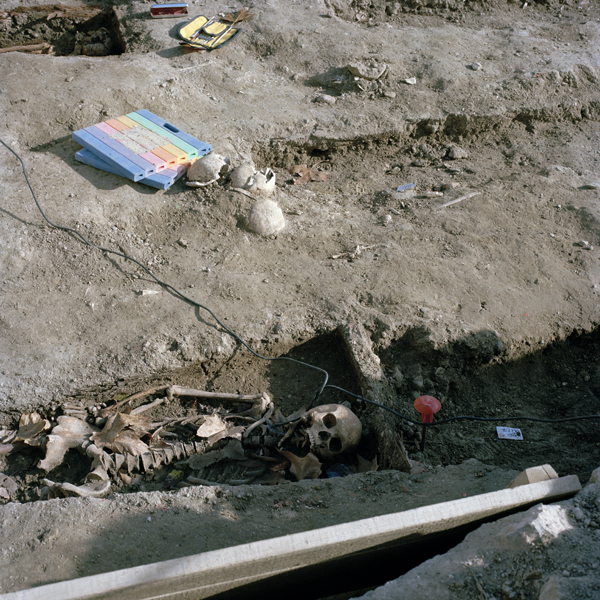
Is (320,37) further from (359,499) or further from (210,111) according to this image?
(359,499)

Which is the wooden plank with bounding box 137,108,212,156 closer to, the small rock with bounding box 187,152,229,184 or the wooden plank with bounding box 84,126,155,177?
the small rock with bounding box 187,152,229,184

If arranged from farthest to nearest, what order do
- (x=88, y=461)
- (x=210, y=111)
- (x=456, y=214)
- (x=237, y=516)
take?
1. (x=210, y=111)
2. (x=456, y=214)
3. (x=88, y=461)
4. (x=237, y=516)

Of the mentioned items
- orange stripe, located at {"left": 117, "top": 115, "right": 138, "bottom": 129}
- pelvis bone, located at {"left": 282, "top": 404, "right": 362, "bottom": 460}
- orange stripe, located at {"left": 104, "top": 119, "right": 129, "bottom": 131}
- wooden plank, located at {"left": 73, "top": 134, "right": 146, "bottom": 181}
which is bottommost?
pelvis bone, located at {"left": 282, "top": 404, "right": 362, "bottom": 460}

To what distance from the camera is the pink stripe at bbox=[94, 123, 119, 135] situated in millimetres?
5090

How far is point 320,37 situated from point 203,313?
180 inches

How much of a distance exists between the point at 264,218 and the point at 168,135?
145cm

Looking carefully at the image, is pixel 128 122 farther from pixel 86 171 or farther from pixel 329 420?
pixel 329 420

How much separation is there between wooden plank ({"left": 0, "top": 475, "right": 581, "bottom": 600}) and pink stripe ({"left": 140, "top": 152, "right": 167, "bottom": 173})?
3.66 metres

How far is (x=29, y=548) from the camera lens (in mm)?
2500

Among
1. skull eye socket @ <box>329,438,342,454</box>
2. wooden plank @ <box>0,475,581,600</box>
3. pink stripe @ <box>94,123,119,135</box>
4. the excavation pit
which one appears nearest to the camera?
wooden plank @ <box>0,475,581,600</box>

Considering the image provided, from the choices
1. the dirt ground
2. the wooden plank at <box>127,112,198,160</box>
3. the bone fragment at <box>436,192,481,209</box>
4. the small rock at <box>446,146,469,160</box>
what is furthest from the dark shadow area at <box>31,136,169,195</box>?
the small rock at <box>446,146,469,160</box>

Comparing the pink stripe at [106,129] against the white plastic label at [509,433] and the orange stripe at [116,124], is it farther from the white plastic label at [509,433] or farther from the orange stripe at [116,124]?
the white plastic label at [509,433]

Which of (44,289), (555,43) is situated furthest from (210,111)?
(555,43)

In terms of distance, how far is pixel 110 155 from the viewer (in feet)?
15.7
